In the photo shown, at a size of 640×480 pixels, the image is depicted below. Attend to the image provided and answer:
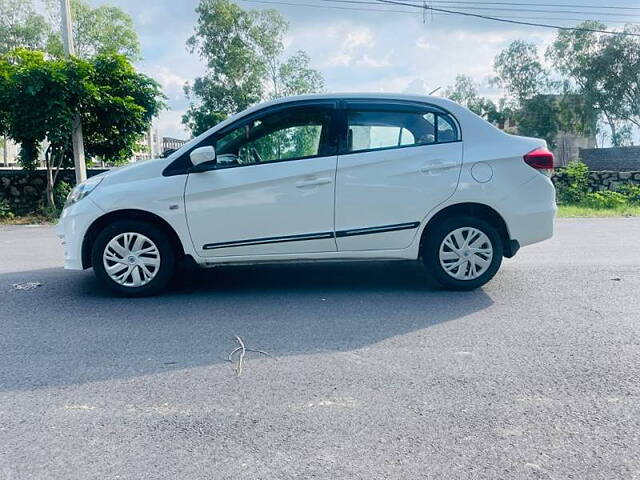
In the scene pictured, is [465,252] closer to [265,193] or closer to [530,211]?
[530,211]

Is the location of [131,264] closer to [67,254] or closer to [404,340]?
[67,254]

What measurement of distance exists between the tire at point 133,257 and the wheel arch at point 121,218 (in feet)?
0.18

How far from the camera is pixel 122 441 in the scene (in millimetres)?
2666

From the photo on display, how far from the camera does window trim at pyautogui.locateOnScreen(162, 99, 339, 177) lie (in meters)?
5.17

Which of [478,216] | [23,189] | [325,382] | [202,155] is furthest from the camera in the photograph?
[23,189]

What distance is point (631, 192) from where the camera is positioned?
1612 cm

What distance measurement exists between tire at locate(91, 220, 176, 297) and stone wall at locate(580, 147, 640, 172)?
32.9 metres

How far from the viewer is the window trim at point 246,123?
5168 mm

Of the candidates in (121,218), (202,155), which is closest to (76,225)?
(121,218)

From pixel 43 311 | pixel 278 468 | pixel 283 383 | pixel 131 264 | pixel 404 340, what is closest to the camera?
pixel 278 468

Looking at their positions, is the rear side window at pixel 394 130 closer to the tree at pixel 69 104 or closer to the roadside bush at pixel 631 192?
the tree at pixel 69 104

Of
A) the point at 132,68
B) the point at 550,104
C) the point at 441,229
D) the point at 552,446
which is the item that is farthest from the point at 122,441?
the point at 550,104

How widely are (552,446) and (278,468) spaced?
4.20ft

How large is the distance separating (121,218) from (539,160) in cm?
399
